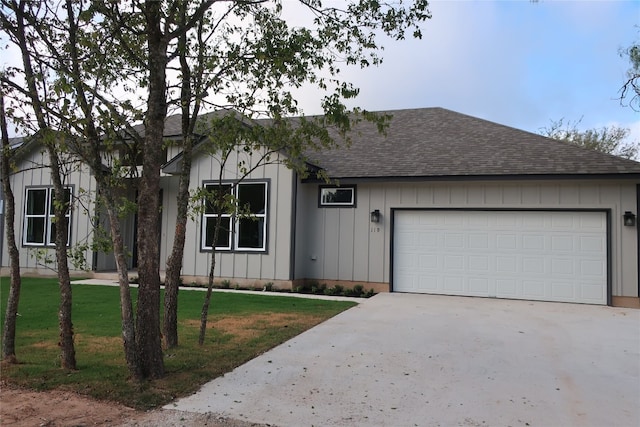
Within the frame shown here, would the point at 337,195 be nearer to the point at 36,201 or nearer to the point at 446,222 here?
the point at 446,222

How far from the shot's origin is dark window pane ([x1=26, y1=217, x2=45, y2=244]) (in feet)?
46.2

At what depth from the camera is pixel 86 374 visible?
4758 millimetres

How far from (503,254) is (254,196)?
20.5ft

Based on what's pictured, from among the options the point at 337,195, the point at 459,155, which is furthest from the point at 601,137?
the point at 337,195

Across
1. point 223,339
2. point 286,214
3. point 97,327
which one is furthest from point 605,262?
point 97,327

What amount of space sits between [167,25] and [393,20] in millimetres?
2622

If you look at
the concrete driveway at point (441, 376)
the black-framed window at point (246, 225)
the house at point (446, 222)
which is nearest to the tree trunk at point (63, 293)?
the concrete driveway at point (441, 376)

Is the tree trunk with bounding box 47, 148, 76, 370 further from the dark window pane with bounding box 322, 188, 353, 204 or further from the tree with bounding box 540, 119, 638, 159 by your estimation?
the tree with bounding box 540, 119, 638, 159

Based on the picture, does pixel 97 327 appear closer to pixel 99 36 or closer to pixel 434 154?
pixel 99 36

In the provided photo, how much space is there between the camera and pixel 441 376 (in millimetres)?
5035

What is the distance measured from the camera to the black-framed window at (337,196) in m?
11.9

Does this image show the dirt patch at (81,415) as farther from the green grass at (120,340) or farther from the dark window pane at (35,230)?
the dark window pane at (35,230)

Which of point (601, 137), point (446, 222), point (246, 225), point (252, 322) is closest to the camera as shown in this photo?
point (252, 322)

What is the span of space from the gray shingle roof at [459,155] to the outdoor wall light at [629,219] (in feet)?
2.79
